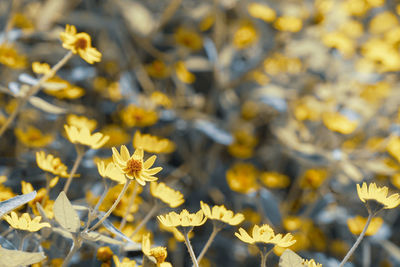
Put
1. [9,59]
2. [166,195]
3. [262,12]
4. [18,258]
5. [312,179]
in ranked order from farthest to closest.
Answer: [262,12] < [312,179] < [9,59] < [166,195] < [18,258]

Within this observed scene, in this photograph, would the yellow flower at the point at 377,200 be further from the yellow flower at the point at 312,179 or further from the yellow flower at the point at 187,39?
the yellow flower at the point at 187,39

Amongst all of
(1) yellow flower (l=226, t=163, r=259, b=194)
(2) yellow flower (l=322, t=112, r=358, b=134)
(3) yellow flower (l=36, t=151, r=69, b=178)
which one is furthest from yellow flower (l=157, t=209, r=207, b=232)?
(2) yellow flower (l=322, t=112, r=358, b=134)

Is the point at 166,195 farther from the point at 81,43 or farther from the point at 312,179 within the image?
the point at 312,179

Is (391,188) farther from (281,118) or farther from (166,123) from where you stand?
(166,123)

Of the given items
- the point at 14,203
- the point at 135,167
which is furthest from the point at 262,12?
the point at 14,203

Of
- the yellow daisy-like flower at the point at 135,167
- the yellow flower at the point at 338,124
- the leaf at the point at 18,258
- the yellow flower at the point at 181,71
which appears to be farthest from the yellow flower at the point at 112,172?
the yellow flower at the point at 181,71

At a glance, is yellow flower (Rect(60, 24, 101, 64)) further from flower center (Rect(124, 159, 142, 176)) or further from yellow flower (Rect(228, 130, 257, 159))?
yellow flower (Rect(228, 130, 257, 159))

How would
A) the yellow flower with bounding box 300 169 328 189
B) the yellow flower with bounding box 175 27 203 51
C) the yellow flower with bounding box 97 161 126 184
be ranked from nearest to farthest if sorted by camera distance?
the yellow flower with bounding box 97 161 126 184
the yellow flower with bounding box 300 169 328 189
the yellow flower with bounding box 175 27 203 51
